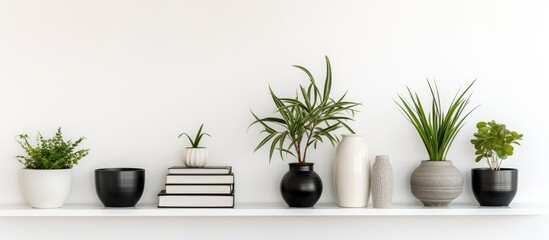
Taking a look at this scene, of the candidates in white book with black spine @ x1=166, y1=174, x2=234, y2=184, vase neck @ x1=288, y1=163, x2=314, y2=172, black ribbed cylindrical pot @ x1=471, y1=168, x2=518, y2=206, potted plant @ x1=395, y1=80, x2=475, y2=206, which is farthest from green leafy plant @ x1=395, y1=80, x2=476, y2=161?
white book with black spine @ x1=166, y1=174, x2=234, y2=184

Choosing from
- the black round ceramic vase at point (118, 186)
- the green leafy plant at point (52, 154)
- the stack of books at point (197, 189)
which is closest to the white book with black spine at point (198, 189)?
the stack of books at point (197, 189)

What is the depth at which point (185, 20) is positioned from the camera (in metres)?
1.90

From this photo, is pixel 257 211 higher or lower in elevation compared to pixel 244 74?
lower

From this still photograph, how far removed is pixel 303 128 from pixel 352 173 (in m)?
0.21

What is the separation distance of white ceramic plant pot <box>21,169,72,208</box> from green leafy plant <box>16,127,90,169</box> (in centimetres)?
3

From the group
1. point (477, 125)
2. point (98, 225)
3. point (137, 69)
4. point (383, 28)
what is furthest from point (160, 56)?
point (477, 125)

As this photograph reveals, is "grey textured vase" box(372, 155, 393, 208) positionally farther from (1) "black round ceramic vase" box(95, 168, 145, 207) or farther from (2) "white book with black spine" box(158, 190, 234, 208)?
(1) "black round ceramic vase" box(95, 168, 145, 207)

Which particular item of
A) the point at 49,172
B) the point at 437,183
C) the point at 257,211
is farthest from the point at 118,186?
the point at 437,183

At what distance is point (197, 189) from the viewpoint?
1741 mm

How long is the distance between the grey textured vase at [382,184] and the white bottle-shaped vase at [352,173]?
3cm

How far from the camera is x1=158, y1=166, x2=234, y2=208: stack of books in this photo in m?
1.74

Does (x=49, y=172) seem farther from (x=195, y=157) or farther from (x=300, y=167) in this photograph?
(x=300, y=167)

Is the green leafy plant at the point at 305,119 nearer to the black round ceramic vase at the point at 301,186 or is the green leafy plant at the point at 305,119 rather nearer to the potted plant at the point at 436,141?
the black round ceramic vase at the point at 301,186

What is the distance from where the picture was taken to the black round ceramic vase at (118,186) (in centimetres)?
173
